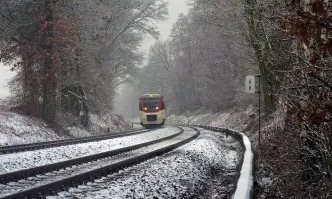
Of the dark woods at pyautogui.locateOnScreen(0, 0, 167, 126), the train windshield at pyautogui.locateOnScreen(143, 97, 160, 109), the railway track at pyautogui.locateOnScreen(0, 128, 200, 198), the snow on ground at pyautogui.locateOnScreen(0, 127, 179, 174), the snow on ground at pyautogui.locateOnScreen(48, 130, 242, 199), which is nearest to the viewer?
the railway track at pyautogui.locateOnScreen(0, 128, 200, 198)

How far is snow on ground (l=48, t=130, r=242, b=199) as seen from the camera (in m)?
6.84

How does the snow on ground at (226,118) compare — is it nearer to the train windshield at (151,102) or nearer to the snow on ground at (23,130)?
the train windshield at (151,102)

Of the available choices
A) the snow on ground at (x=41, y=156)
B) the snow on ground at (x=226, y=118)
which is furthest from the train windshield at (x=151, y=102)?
the snow on ground at (x=41, y=156)

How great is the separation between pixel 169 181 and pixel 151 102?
26434mm

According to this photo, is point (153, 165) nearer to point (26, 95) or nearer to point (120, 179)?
point (120, 179)

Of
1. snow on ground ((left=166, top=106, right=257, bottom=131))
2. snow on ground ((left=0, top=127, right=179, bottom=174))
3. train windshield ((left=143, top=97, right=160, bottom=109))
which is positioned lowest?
snow on ground ((left=166, top=106, right=257, bottom=131))

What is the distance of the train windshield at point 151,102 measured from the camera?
34.2 meters

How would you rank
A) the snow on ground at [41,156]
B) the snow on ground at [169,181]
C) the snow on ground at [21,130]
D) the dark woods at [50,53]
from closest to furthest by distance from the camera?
1. the snow on ground at [169,181]
2. the snow on ground at [41,156]
3. the snow on ground at [21,130]
4. the dark woods at [50,53]

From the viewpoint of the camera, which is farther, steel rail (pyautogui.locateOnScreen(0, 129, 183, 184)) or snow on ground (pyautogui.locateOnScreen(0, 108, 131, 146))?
snow on ground (pyautogui.locateOnScreen(0, 108, 131, 146))

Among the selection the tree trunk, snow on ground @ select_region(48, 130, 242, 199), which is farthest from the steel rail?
the tree trunk

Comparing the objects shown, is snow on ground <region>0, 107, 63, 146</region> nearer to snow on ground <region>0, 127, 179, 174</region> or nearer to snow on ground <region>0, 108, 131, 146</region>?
snow on ground <region>0, 108, 131, 146</region>

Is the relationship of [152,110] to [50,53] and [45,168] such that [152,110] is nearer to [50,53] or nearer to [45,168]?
[50,53]

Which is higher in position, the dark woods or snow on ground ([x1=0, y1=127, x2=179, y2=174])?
the dark woods

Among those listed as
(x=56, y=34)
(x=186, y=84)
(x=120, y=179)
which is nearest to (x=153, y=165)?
(x=120, y=179)
